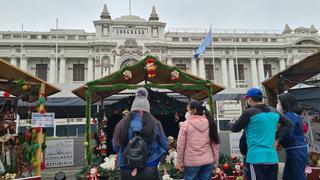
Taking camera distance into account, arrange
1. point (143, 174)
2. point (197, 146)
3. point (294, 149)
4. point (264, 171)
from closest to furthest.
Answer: point (143, 174), point (264, 171), point (197, 146), point (294, 149)

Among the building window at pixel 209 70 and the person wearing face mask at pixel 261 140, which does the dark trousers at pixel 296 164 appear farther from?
the building window at pixel 209 70

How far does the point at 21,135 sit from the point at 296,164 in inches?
302

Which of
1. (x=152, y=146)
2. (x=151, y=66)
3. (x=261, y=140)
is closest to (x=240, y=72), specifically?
(x=151, y=66)

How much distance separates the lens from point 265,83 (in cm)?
945

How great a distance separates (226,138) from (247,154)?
26.4ft

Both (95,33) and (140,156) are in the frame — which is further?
(95,33)

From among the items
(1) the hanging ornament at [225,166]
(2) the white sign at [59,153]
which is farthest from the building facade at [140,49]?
(1) the hanging ornament at [225,166]

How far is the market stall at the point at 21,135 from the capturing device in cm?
743

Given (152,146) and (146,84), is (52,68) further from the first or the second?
(152,146)

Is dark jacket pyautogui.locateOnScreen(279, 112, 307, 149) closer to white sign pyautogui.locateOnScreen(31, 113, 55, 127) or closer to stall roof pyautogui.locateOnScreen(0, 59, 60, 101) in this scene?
white sign pyautogui.locateOnScreen(31, 113, 55, 127)

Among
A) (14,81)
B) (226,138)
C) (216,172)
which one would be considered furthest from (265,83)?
(14,81)

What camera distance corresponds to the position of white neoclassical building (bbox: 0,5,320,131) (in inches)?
1342

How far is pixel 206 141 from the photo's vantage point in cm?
423

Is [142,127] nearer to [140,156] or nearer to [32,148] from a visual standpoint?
[140,156]
